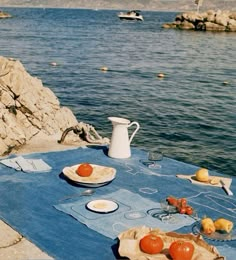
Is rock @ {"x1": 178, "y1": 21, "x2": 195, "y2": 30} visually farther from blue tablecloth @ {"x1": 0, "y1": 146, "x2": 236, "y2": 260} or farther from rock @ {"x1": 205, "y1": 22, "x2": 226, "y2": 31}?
blue tablecloth @ {"x1": 0, "y1": 146, "x2": 236, "y2": 260}

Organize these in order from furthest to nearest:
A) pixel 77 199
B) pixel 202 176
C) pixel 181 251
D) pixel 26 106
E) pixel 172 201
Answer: pixel 26 106 < pixel 202 176 < pixel 77 199 < pixel 172 201 < pixel 181 251

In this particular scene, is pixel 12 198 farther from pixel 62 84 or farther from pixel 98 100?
pixel 62 84

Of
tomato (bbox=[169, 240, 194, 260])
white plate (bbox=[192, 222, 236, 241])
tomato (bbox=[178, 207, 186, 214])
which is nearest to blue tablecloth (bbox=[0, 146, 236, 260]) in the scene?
white plate (bbox=[192, 222, 236, 241])

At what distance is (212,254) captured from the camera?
25.2 ft

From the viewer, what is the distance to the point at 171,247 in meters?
7.53

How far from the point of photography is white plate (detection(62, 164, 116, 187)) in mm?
10617

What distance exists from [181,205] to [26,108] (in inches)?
349

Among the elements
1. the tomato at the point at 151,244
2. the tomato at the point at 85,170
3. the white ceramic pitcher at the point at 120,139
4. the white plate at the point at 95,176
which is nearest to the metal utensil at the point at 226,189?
the white plate at the point at 95,176

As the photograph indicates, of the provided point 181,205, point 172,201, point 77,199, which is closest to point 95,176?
point 77,199

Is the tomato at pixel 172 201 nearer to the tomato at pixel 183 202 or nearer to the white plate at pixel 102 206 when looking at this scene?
the tomato at pixel 183 202

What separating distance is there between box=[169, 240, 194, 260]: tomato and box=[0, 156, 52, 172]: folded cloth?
5203mm

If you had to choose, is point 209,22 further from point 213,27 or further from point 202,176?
point 202,176

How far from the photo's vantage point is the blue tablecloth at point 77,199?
833cm

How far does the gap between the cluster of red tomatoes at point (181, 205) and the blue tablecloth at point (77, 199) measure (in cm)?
34
